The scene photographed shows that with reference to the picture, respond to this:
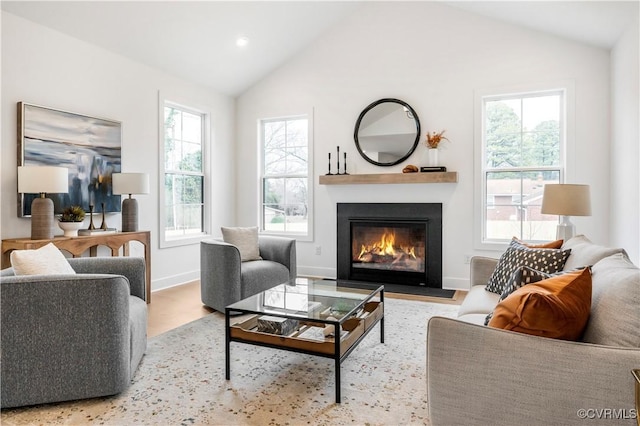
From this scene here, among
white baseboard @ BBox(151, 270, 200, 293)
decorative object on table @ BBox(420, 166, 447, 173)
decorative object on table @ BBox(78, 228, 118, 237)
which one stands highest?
decorative object on table @ BBox(420, 166, 447, 173)

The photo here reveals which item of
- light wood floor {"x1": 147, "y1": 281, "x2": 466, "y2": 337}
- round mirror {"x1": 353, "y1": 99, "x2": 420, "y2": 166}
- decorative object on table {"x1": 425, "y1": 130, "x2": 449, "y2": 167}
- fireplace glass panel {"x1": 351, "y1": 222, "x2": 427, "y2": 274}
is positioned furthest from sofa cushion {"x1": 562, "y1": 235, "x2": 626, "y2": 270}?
round mirror {"x1": 353, "y1": 99, "x2": 420, "y2": 166}

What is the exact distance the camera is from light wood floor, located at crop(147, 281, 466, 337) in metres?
3.34

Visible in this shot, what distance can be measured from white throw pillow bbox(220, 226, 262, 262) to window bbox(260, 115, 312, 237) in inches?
51.7

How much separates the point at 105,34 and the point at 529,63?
4.27 meters

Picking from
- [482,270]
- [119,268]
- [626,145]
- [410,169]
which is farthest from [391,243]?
[119,268]

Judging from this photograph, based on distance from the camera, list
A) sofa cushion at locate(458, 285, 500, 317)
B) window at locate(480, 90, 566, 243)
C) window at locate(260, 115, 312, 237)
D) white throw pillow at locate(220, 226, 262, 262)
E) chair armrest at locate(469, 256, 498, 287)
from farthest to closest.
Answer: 1. window at locate(260, 115, 312, 237)
2. window at locate(480, 90, 566, 243)
3. white throw pillow at locate(220, 226, 262, 262)
4. chair armrest at locate(469, 256, 498, 287)
5. sofa cushion at locate(458, 285, 500, 317)

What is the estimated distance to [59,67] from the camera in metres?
3.56

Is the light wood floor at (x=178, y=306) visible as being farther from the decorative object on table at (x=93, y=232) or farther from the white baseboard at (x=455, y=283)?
the decorative object on table at (x=93, y=232)

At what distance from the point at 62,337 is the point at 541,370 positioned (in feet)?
6.88

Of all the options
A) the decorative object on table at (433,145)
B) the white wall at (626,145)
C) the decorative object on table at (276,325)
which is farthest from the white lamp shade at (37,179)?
the white wall at (626,145)

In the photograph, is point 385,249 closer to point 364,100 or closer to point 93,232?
point 364,100

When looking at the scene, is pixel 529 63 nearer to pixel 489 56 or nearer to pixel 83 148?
pixel 489 56

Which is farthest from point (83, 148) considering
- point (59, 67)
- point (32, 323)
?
point (32, 323)

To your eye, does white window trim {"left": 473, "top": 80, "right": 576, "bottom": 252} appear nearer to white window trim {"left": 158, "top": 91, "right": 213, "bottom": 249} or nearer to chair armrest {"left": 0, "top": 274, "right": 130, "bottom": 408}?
white window trim {"left": 158, "top": 91, "right": 213, "bottom": 249}
